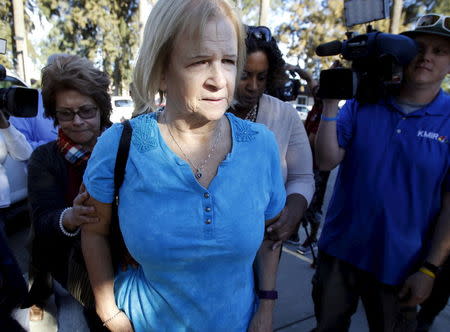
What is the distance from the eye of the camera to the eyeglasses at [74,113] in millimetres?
1771

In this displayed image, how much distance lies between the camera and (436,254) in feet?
5.46

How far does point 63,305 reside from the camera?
1.62 meters

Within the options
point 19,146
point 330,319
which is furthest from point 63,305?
point 330,319

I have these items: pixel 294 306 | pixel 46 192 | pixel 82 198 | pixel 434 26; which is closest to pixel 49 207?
pixel 46 192

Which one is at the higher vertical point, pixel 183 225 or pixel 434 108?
→ pixel 434 108

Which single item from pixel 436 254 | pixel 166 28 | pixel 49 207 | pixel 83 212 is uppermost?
pixel 166 28

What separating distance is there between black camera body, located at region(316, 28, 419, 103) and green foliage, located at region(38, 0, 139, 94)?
1822 centimetres

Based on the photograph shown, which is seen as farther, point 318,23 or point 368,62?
point 318,23

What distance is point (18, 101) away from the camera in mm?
1729

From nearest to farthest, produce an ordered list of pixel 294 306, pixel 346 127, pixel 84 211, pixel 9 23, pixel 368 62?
pixel 84 211 < pixel 368 62 < pixel 346 127 < pixel 294 306 < pixel 9 23

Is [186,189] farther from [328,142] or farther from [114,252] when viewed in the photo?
[328,142]

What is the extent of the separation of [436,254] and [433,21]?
1127 millimetres

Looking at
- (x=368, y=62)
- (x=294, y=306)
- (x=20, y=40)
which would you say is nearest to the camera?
(x=368, y=62)

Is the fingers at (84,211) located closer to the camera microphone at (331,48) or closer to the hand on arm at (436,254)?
the camera microphone at (331,48)
